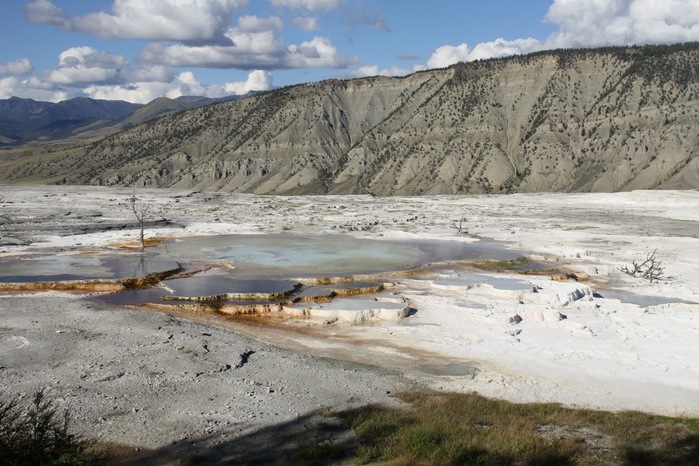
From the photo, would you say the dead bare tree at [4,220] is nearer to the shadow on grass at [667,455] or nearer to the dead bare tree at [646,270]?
the dead bare tree at [646,270]

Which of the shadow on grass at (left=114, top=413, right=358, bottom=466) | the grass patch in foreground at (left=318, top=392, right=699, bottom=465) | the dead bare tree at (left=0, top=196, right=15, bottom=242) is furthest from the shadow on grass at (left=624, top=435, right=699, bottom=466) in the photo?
the dead bare tree at (left=0, top=196, right=15, bottom=242)

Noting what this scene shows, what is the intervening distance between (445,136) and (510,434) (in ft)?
289

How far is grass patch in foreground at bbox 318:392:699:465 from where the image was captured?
881 cm

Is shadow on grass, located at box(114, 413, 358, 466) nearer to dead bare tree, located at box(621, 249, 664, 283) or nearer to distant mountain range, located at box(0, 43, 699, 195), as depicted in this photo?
dead bare tree, located at box(621, 249, 664, 283)

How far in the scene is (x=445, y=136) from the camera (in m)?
94.8

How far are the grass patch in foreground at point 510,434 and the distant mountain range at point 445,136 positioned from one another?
235ft

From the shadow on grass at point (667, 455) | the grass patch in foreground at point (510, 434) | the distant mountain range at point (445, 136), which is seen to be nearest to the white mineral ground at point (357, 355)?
the grass patch in foreground at point (510, 434)

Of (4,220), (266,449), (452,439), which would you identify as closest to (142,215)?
(4,220)

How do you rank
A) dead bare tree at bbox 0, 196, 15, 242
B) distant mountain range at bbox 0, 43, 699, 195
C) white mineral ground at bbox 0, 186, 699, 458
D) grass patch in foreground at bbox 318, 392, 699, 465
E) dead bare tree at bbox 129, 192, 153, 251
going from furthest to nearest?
distant mountain range at bbox 0, 43, 699, 195 → dead bare tree at bbox 0, 196, 15, 242 → dead bare tree at bbox 129, 192, 153, 251 → white mineral ground at bbox 0, 186, 699, 458 → grass patch in foreground at bbox 318, 392, 699, 465

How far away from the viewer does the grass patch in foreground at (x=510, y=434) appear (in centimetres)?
881

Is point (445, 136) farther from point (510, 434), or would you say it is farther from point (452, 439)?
point (452, 439)

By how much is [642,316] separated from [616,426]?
8754 millimetres

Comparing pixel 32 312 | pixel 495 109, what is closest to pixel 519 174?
pixel 495 109

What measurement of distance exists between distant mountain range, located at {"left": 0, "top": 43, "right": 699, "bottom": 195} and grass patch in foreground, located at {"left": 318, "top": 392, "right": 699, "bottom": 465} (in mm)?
71587
